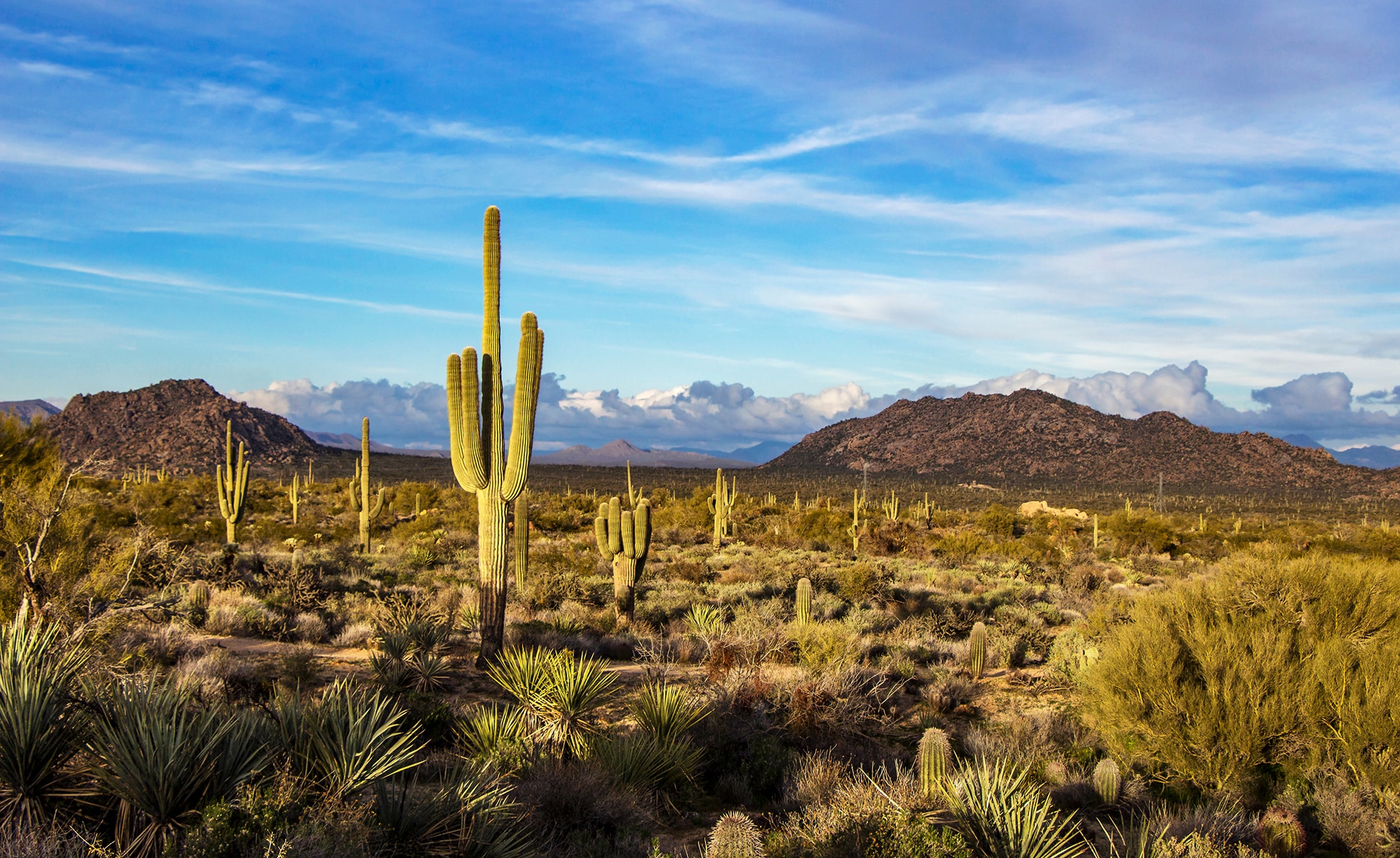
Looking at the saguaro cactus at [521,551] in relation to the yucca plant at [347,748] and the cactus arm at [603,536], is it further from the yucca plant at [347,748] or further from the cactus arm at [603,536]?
the yucca plant at [347,748]

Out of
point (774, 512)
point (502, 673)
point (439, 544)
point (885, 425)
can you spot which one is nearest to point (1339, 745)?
point (502, 673)

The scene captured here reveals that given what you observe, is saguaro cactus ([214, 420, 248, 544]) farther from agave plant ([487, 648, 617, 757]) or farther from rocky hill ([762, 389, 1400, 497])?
rocky hill ([762, 389, 1400, 497])

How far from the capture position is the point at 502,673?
9.52m

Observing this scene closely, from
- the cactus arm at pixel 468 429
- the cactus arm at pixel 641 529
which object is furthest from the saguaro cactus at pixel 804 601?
the cactus arm at pixel 468 429

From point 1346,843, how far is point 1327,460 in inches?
4253

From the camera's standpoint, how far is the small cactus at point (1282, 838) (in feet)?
21.4

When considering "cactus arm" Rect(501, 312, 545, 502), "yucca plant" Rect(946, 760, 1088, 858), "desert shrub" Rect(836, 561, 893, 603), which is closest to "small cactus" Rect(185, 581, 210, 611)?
"cactus arm" Rect(501, 312, 545, 502)

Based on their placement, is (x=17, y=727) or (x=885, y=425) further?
(x=885, y=425)

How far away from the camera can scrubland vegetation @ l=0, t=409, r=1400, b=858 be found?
445 cm

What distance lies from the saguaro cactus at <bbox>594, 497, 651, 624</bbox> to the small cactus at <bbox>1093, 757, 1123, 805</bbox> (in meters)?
8.73

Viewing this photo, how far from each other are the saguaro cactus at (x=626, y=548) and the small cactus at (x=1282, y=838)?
391 inches

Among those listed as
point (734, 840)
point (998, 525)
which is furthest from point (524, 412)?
point (998, 525)

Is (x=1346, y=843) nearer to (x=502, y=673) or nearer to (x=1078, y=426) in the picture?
(x=502, y=673)

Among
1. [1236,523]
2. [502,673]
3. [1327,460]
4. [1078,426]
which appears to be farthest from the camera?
[1078,426]
